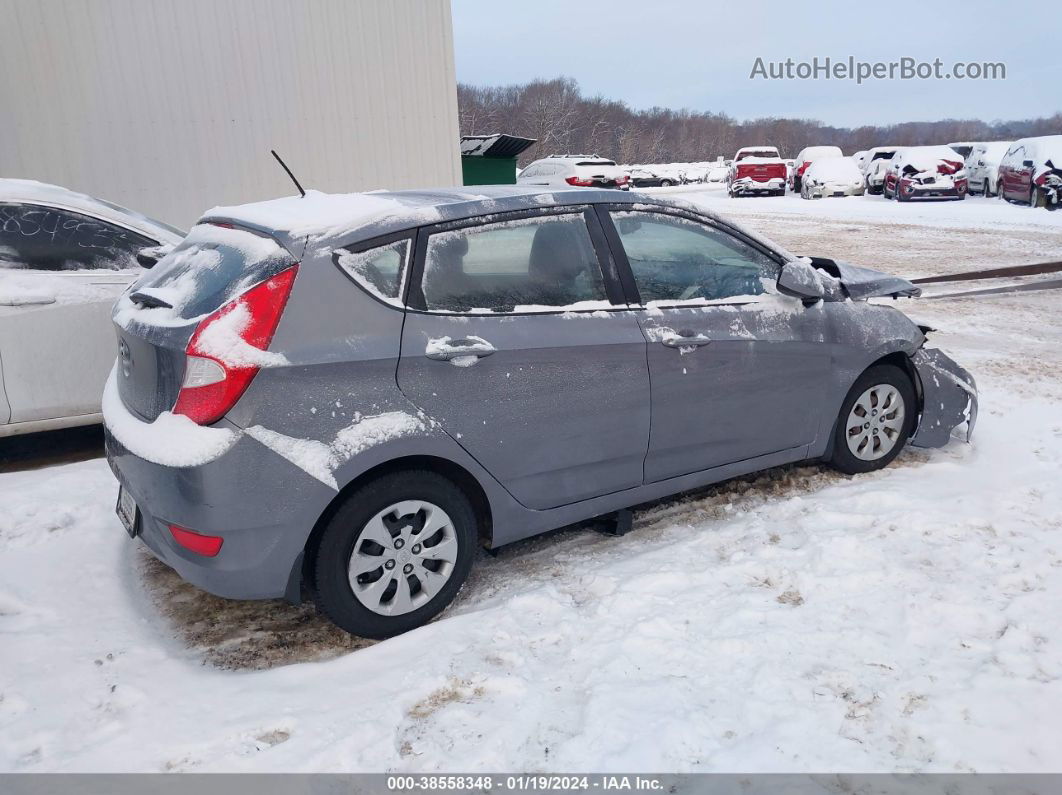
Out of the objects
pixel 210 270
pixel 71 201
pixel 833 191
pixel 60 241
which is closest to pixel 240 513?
pixel 210 270

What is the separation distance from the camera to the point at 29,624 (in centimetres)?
318

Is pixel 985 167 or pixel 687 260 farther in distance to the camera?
pixel 985 167

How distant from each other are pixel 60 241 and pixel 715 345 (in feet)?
12.8

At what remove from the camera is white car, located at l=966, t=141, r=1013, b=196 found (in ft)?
78.2

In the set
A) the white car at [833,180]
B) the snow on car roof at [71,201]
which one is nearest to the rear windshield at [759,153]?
the white car at [833,180]

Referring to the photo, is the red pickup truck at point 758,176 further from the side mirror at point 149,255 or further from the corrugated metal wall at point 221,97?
the side mirror at point 149,255

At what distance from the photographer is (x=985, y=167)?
79.7 ft

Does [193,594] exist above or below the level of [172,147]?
below

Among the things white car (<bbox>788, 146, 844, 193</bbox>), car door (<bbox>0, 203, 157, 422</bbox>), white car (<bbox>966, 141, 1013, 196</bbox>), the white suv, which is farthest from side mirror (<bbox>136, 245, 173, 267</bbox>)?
white car (<bbox>788, 146, 844, 193</bbox>)

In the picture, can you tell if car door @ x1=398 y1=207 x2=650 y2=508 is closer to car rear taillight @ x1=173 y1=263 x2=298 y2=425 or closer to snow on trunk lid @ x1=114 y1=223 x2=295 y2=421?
car rear taillight @ x1=173 y1=263 x2=298 y2=425

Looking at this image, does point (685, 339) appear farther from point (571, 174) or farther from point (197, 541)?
point (571, 174)

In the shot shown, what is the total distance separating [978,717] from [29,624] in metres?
3.44
